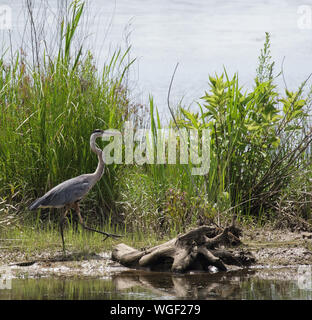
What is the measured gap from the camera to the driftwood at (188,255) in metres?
5.34

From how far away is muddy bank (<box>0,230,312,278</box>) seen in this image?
5467mm

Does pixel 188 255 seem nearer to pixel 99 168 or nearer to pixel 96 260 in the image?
pixel 96 260

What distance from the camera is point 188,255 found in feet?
17.5

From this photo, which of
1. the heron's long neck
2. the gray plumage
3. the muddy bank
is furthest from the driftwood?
the heron's long neck

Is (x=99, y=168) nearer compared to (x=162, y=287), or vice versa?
(x=162, y=287)

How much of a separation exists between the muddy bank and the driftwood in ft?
0.42

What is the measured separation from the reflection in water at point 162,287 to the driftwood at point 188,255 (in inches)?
6.2

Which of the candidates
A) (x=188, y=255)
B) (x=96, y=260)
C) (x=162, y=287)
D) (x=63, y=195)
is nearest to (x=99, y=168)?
(x=63, y=195)

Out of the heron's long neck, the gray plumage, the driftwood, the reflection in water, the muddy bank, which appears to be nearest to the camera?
the reflection in water

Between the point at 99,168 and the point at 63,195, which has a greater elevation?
the point at 99,168

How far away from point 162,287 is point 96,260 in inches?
53.8

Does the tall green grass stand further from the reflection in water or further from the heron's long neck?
the reflection in water

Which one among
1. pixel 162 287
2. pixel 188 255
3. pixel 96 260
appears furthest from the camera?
pixel 96 260
